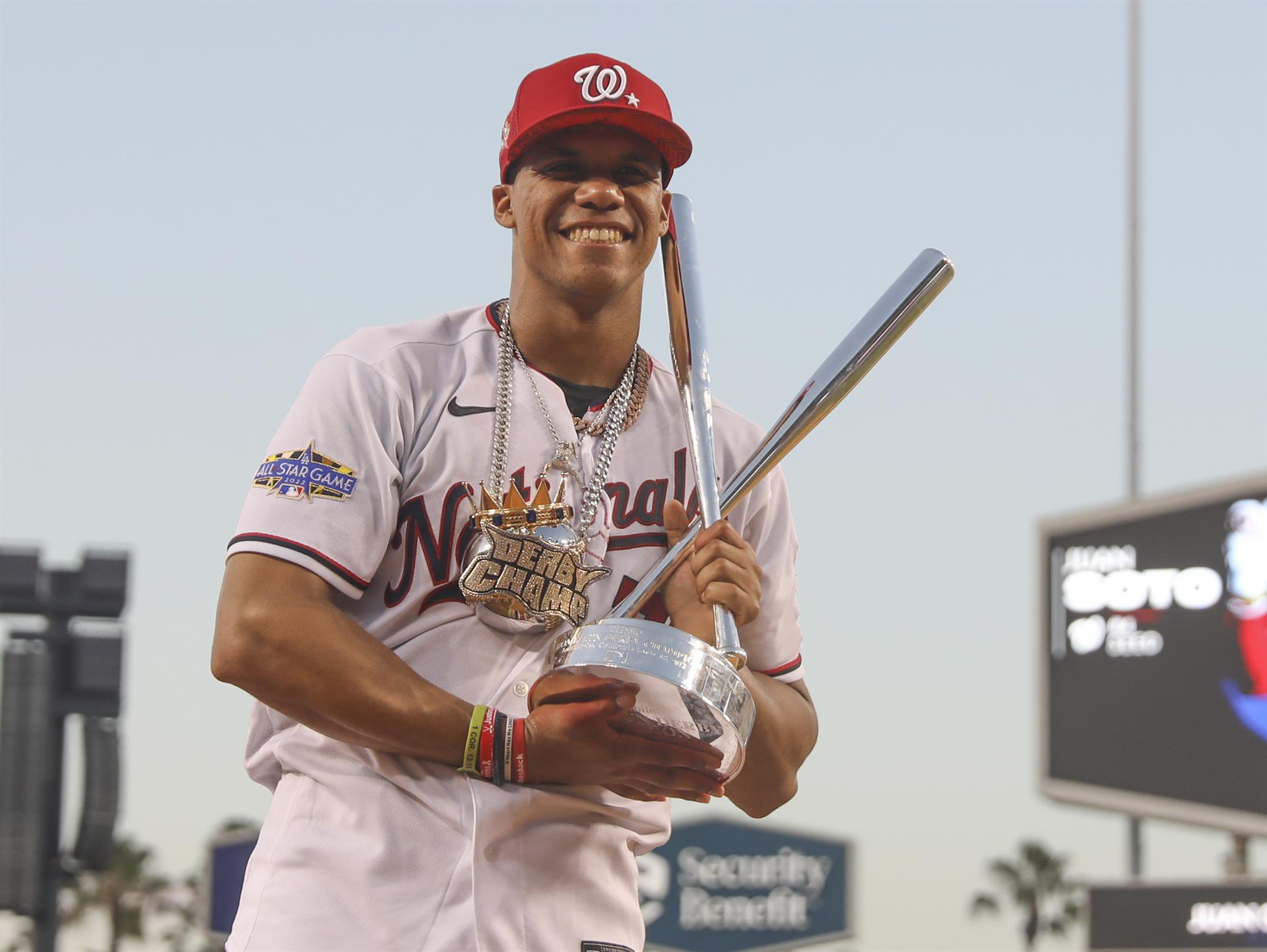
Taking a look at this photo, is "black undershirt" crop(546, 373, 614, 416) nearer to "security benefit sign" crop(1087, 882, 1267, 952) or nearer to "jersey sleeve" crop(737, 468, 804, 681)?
"jersey sleeve" crop(737, 468, 804, 681)

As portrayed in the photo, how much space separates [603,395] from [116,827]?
278 inches

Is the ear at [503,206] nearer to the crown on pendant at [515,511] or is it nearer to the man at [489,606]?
the man at [489,606]

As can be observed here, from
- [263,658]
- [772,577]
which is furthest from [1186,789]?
[263,658]

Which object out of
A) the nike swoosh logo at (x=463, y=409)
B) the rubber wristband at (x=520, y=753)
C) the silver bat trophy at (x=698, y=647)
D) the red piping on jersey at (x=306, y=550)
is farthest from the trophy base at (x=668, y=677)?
the nike swoosh logo at (x=463, y=409)

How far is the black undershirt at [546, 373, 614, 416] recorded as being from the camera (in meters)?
2.93

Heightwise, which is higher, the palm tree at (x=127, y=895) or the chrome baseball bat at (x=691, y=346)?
the chrome baseball bat at (x=691, y=346)

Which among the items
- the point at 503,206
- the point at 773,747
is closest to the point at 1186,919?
the point at 773,747

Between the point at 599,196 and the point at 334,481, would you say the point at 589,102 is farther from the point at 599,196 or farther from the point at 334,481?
the point at 334,481

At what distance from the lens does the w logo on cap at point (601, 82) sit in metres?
2.74

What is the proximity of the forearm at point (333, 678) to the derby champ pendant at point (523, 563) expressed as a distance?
20 centimetres

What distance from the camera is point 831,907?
20391 mm

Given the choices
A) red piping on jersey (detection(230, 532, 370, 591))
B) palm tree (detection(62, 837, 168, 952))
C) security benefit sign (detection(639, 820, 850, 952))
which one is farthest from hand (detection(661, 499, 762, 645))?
palm tree (detection(62, 837, 168, 952))

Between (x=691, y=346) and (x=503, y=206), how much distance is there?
0.40 metres

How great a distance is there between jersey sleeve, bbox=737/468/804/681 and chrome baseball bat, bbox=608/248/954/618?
283mm
